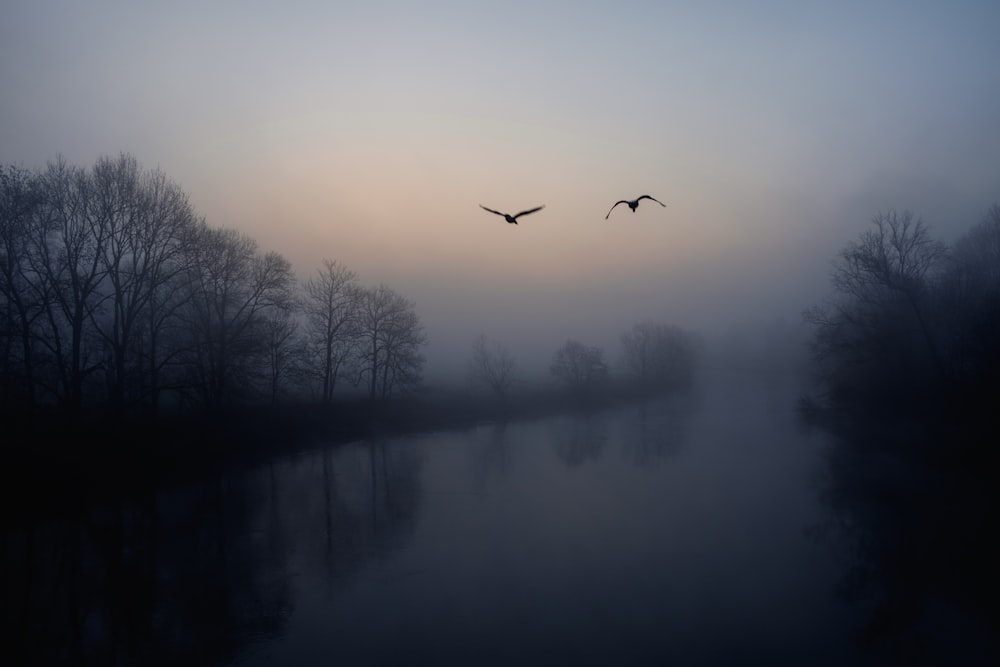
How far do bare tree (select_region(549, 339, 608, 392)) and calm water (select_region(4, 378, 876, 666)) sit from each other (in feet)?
92.7

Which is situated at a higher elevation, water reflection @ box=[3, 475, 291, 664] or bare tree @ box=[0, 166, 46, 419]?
bare tree @ box=[0, 166, 46, 419]

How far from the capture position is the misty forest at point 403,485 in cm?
843

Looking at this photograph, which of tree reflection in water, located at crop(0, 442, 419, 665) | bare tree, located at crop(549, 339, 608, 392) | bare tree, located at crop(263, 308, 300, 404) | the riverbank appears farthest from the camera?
bare tree, located at crop(549, 339, 608, 392)

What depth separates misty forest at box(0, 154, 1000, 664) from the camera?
8.43 meters

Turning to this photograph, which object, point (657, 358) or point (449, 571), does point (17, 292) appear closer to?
point (449, 571)

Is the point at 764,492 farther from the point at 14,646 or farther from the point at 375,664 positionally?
the point at 14,646

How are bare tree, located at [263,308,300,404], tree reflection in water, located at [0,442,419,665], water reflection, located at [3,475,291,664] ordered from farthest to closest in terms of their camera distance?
bare tree, located at [263,308,300,404]
tree reflection in water, located at [0,442,419,665]
water reflection, located at [3,475,291,664]

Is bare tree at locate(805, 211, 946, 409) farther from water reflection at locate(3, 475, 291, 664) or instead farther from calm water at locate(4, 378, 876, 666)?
water reflection at locate(3, 475, 291, 664)

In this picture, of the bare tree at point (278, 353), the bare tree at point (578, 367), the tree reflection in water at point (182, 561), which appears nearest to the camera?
the tree reflection in water at point (182, 561)

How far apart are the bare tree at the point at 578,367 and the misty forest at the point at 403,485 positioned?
31.9ft

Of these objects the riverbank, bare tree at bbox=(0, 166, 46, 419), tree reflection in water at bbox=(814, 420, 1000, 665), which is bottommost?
tree reflection in water at bbox=(814, 420, 1000, 665)

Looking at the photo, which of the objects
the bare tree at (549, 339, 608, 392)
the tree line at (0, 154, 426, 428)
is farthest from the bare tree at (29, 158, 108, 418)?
the bare tree at (549, 339, 608, 392)

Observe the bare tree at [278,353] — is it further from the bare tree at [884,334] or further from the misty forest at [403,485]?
the bare tree at [884,334]

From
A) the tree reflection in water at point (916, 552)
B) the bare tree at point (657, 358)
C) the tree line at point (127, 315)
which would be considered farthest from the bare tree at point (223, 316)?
the bare tree at point (657, 358)
